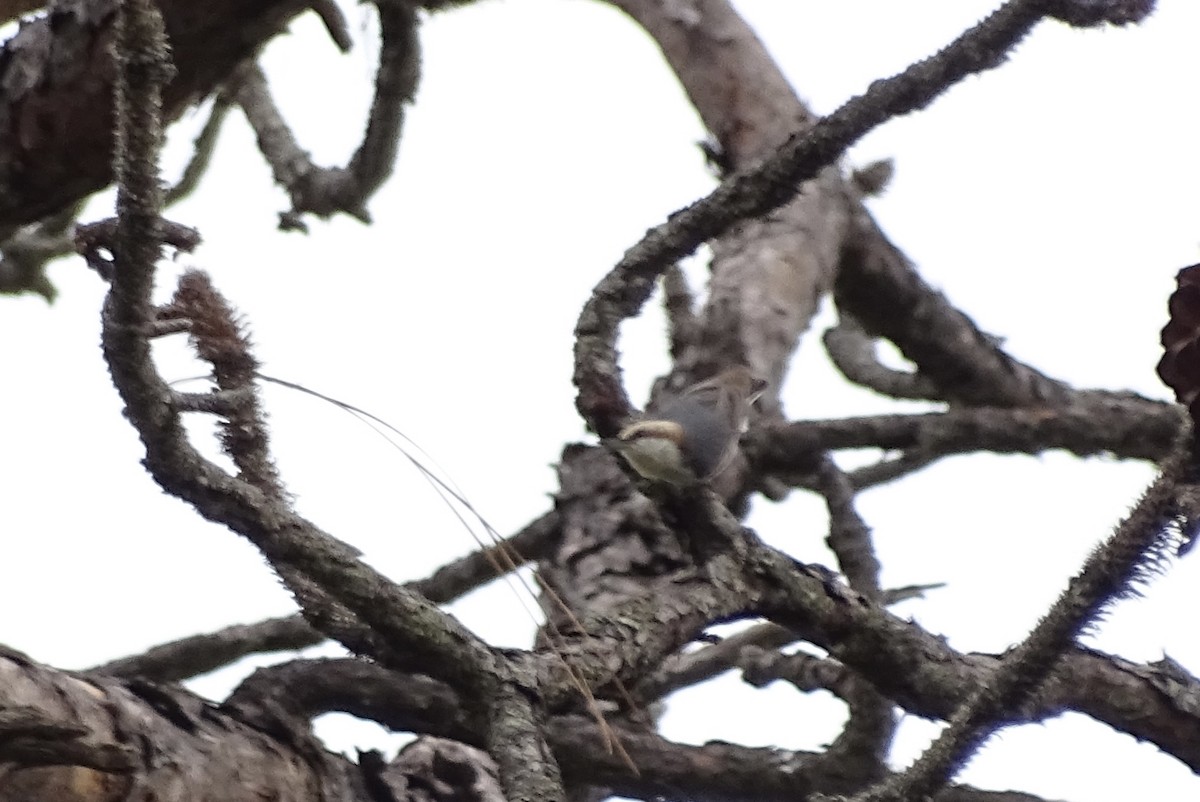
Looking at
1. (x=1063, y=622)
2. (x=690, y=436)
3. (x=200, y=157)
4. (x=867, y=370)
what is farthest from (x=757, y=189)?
(x=200, y=157)

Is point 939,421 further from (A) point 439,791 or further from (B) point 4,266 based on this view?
(B) point 4,266

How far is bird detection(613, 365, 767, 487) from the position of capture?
0.95 metres

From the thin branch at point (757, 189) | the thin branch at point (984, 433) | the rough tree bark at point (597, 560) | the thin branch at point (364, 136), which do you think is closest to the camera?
the rough tree bark at point (597, 560)

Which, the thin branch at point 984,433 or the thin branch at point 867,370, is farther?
the thin branch at point 867,370

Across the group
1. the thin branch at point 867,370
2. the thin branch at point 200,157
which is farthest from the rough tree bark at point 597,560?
the thin branch at point 200,157

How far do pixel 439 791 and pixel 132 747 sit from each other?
0.21 meters

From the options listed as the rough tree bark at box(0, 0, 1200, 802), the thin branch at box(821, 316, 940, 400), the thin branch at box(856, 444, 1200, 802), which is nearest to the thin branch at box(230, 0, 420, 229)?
the rough tree bark at box(0, 0, 1200, 802)

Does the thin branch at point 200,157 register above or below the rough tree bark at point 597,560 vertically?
above

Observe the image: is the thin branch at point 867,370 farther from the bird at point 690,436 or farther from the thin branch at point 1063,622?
the thin branch at point 1063,622

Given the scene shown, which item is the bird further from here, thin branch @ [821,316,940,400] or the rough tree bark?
thin branch @ [821,316,940,400]

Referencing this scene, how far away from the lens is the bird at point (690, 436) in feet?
3.10

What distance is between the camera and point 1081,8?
71 centimetres

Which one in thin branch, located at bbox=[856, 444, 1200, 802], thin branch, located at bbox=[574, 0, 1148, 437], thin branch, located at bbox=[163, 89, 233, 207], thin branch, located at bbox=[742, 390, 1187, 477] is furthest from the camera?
thin branch, located at bbox=[163, 89, 233, 207]

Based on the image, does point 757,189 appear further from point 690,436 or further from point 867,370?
point 867,370
